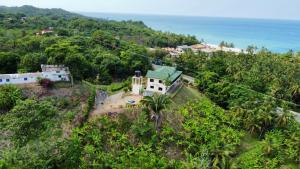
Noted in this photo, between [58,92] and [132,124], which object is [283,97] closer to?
[132,124]

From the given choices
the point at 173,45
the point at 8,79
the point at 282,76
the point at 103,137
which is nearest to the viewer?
the point at 103,137

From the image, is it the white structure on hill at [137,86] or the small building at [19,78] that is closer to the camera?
the small building at [19,78]

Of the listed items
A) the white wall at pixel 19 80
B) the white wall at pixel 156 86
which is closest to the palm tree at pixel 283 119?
the white wall at pixel 156 86

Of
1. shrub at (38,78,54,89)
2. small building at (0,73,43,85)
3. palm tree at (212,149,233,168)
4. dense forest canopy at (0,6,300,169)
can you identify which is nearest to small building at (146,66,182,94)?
dense forest canopy at (0,6,300,169)

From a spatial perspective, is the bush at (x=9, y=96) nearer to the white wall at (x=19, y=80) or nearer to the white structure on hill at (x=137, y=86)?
the white wall at (x=19, y=80)

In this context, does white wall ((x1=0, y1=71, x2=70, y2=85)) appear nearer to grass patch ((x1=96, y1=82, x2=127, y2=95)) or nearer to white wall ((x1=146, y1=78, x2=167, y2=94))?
grass patch ((x1=96, y1=82, x2=127, y2=95))

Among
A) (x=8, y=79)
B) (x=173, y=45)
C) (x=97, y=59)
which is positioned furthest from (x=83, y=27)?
(x=8, y=79)
